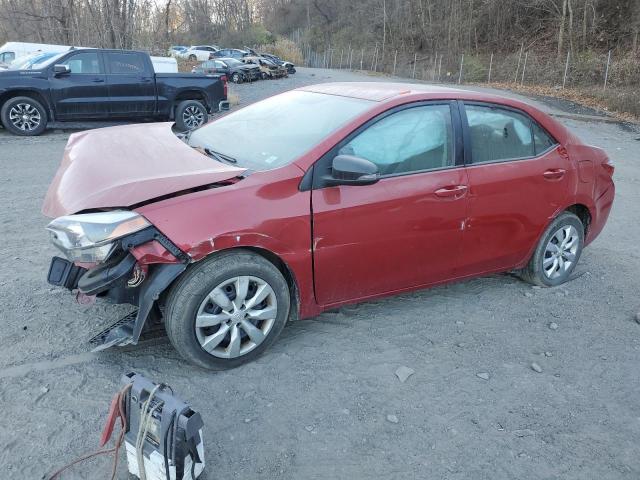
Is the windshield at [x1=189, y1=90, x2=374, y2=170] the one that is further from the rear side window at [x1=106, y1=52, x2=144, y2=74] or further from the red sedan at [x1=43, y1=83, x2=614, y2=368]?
the rear side window at [x1=106, y1=52, x2=144, y2=74]

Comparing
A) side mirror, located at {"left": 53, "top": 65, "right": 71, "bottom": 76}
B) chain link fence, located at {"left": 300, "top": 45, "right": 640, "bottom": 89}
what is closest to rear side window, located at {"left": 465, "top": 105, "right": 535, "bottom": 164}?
side mirror, located at {"left": 53, "top": 65, "right": 71, "bottom": 76}

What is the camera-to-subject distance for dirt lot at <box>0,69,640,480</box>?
9.14 feet

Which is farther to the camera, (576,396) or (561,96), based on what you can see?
(561,96)

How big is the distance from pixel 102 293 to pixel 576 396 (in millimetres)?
2858

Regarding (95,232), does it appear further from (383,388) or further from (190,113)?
(190,113)

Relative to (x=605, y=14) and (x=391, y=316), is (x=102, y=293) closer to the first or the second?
(x=391, y=316)

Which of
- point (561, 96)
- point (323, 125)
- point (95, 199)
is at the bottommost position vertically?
point (561, 96)

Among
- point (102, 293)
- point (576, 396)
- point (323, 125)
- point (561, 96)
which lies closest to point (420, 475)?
point (576, 396)

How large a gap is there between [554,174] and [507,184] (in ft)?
1.85

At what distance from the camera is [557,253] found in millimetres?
4828

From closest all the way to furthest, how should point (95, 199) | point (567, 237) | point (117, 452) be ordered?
point (117, 452), point (95, 199), point (567, 237)

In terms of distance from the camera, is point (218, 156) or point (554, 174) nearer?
point (218, 156)

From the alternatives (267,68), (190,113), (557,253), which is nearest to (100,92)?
(190,113)

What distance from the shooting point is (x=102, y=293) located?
3201 mm
